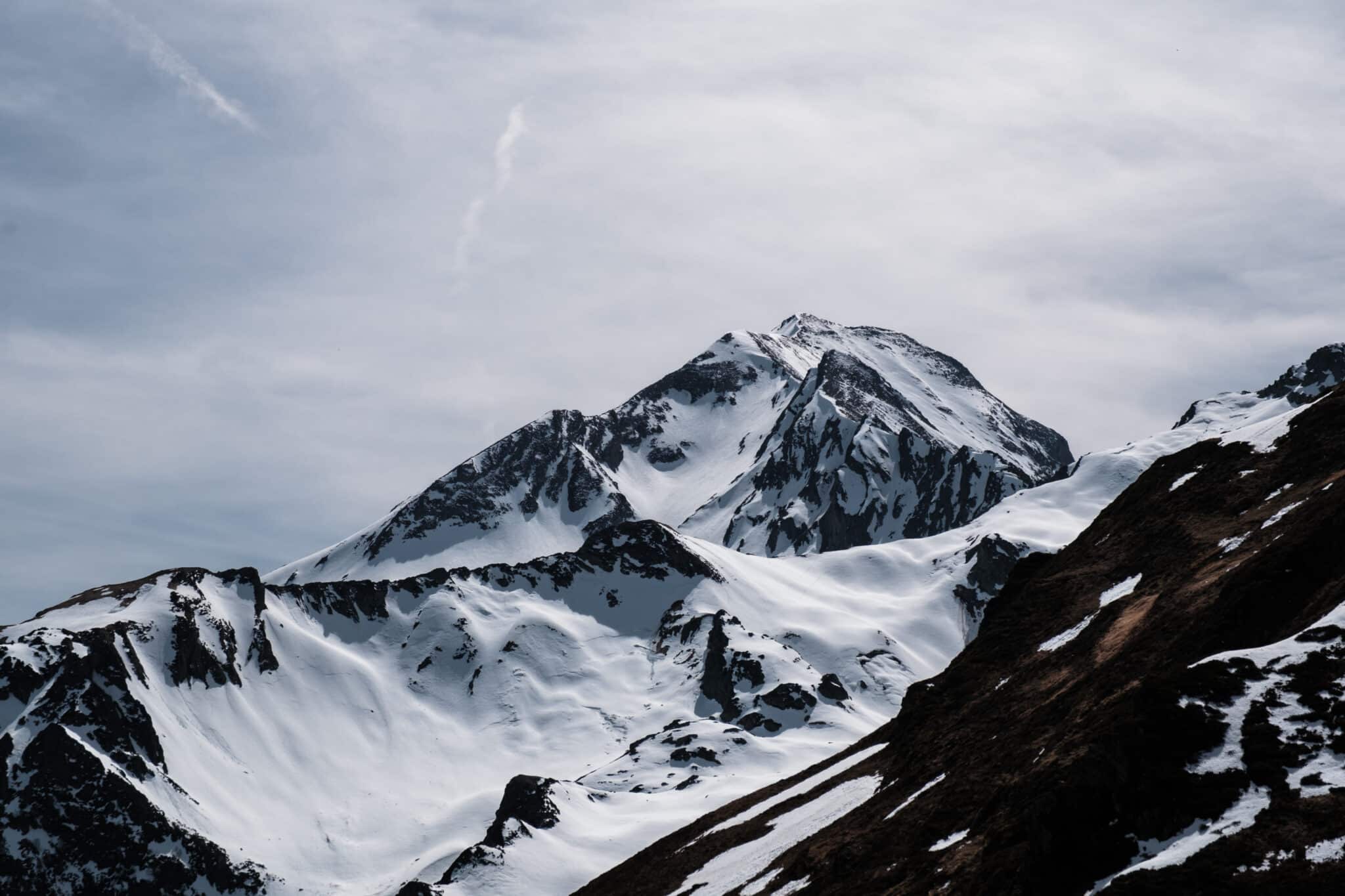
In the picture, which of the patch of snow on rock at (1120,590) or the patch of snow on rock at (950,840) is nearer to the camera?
the patch of snow on rock at (950,840)

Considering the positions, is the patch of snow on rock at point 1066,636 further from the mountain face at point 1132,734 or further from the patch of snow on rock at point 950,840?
the patch of snow on rock at point 950,840

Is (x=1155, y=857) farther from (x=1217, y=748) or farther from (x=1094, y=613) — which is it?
(x=1094, y=613)

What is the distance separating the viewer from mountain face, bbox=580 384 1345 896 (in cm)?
3691

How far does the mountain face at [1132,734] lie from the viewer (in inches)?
1453

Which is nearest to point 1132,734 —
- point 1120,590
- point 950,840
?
point 950,840

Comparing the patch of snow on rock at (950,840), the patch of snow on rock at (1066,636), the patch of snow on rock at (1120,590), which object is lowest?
the patch of snow on rock at (950,840)

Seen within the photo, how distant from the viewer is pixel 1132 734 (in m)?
39.5

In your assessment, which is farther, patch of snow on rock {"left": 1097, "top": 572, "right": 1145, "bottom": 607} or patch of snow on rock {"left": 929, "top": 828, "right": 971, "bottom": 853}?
patch of snow on rock {"left": 1097, "top": 572, "right": 1145, "bottom": 607}

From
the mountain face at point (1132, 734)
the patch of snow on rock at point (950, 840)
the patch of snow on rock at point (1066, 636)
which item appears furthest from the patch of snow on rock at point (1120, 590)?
the patch of snow on rock at point (950, 840)

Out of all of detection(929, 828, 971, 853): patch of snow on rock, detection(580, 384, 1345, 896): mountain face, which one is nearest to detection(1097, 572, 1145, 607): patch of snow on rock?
detection(580, 384, 1345, 896): mountain face

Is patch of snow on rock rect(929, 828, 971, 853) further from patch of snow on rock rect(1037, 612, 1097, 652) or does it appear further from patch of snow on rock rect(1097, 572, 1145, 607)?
patch of snow on rock rect(1097, 572, 1145, 607)

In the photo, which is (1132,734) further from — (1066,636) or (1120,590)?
(1120,590)

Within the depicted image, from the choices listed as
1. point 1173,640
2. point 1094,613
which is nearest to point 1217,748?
point 1173,640

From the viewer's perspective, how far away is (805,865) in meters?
60.1
